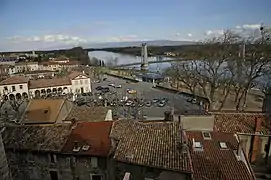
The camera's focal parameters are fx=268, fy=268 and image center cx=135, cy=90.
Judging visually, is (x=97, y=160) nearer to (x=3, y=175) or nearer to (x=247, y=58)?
(x=3, y=175)

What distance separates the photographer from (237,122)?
15.5m

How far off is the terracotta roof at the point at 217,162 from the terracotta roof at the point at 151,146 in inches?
48.7

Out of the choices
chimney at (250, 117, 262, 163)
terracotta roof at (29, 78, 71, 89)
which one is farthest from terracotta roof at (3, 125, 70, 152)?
terracotta roof at (29, 78, 71, 89)

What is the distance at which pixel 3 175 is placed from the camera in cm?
507

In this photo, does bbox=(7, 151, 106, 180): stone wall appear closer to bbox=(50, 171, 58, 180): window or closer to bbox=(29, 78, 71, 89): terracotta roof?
bbox=(50, 171, 58, 180): window

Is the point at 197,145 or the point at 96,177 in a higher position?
the point at 197,145

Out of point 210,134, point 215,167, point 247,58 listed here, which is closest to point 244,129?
point 210,134

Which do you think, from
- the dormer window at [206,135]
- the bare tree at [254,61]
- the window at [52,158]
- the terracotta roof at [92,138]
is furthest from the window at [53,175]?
the bare tree at [254,61]

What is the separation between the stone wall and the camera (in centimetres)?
1240

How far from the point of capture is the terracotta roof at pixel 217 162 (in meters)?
10.1

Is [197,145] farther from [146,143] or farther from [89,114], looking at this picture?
[89,114]

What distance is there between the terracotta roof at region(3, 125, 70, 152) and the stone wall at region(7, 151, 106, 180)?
36 centimetres

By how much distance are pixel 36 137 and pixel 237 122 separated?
1120cm

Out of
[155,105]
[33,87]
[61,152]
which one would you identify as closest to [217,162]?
[61,152]
